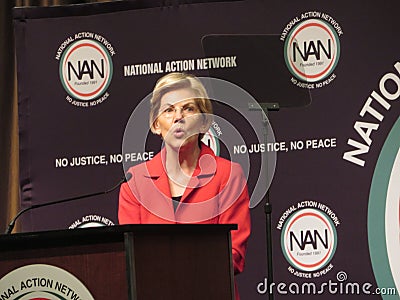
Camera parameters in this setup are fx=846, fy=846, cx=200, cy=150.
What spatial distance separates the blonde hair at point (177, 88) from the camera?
3529 mm

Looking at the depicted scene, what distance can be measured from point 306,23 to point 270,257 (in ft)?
3.24

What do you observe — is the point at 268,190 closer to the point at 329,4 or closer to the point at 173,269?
the point at 329,4

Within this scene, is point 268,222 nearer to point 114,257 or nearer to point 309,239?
point 309,239

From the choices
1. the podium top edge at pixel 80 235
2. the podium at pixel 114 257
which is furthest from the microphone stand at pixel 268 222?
the podium top edge at pixel 80 235

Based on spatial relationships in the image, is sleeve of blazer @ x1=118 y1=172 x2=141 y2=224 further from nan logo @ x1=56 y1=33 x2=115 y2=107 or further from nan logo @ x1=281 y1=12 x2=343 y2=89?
nan logo @ x1=281 y1=12 x2=343 y2=89

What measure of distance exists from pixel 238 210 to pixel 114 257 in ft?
5.37

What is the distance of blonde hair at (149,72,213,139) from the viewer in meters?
3.53

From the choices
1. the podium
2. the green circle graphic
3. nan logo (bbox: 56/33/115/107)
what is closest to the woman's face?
nan logo (bbox: 56/33/115/107)

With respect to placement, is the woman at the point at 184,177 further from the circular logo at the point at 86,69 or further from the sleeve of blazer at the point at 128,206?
the circular logo at the point at 86,69

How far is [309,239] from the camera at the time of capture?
3.49 metres

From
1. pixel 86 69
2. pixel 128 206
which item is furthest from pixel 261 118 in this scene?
pixel 86 69

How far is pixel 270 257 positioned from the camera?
3484mm

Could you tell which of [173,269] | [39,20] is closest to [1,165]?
[39,20]

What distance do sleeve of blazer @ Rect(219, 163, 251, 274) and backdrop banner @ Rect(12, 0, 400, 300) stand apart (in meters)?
0.13
